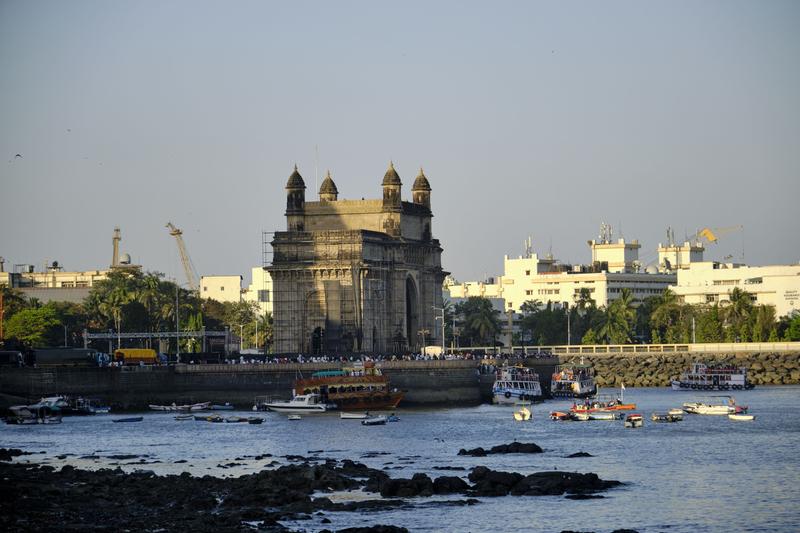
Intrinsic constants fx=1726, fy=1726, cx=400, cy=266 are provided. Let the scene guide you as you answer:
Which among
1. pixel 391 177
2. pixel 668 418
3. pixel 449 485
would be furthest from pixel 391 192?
pixel 449 485

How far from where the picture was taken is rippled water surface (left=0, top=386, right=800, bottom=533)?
77.6m

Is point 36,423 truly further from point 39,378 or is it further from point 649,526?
point 649,526

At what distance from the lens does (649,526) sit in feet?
246

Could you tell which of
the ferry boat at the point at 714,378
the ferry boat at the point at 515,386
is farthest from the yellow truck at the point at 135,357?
the ferry boat at the point at 714,378

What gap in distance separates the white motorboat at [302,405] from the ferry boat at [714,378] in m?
52.0

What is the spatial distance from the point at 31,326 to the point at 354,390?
208 feet

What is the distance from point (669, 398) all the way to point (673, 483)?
73.5 meters

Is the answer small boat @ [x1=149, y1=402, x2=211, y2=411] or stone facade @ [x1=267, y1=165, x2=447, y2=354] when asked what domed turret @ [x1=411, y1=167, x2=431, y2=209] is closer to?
stone facade @ [x1=267, y1=165, x2=447, y2=354]

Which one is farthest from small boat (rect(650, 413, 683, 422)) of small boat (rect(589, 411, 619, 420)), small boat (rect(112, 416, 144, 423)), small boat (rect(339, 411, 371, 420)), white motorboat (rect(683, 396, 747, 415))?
small boat (rect(112, 416, 144, 423))

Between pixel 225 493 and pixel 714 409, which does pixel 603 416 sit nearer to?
pixel 714 409

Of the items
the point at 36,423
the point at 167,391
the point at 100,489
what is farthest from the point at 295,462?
the point at 167,391

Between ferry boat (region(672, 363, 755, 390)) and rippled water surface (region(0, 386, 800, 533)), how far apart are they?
22390 mm

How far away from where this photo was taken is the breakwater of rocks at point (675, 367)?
189375mm

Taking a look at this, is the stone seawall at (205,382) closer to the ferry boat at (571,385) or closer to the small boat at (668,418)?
the ferry boat at (571,385)
